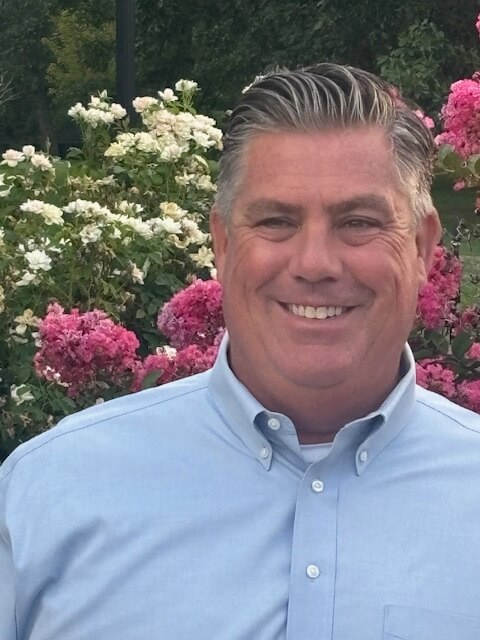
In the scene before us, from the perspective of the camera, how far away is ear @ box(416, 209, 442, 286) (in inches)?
77.7

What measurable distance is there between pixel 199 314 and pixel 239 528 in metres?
1.65

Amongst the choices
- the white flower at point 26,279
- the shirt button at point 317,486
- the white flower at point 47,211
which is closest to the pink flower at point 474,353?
the shirt button at point 317,486

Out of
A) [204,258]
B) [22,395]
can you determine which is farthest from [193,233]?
[22,395]

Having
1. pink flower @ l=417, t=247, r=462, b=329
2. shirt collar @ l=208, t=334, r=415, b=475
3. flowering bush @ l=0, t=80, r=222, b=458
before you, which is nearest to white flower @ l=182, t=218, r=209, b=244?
flowering bush @ l=0, t=80, r=222, b=458

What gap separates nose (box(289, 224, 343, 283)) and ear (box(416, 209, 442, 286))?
194 mm

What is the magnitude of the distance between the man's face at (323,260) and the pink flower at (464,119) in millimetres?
1812

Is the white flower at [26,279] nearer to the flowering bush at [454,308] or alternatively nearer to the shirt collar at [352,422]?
the flowering bush at [454,308]

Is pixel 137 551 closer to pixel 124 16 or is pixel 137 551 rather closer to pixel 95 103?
A: pixel 95 103

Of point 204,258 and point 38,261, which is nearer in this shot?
point 38,261

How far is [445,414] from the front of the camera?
6.60 feet

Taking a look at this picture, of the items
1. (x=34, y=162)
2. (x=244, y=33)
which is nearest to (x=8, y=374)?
(x=34, y=162)

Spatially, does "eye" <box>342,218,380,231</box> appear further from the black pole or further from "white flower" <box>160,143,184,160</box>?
the black pole

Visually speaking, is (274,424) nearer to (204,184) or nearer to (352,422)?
(352,422)

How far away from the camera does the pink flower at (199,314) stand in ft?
11.1
